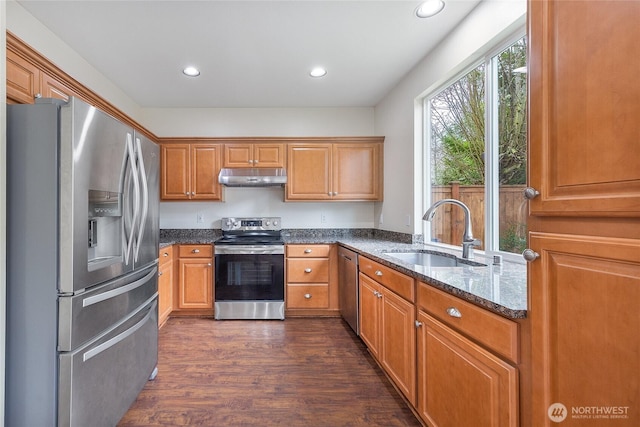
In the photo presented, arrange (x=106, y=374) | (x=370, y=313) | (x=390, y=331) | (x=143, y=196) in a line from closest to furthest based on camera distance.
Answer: (x=106, y=374) → (x=143, y=196) → (x=390, y=331) → (x=370, y=313)

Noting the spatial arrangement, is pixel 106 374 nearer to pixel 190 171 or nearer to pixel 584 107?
pixel 584 107

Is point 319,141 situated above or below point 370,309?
above

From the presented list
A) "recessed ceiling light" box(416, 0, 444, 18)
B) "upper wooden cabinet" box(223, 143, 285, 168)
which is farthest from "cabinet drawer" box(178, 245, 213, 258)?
"recessed ceiling light" box(416, 0, 444, 18)

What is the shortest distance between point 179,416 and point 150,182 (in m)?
1.47

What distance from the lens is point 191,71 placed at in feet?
9.03

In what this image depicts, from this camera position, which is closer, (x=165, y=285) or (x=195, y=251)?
(x=165, y=285)

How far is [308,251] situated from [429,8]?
242cm

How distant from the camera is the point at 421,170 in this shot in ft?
9.24

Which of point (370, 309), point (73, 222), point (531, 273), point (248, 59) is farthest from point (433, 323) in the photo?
point (248, 59)

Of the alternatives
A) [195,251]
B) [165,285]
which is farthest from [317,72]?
[165,285]

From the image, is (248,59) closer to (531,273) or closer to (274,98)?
(274,98)

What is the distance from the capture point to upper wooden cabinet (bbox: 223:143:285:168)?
3.52m

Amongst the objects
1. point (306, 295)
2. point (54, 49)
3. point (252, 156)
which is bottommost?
point (306, 295)

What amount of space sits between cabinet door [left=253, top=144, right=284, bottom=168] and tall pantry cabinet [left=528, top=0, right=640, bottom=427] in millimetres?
2918
